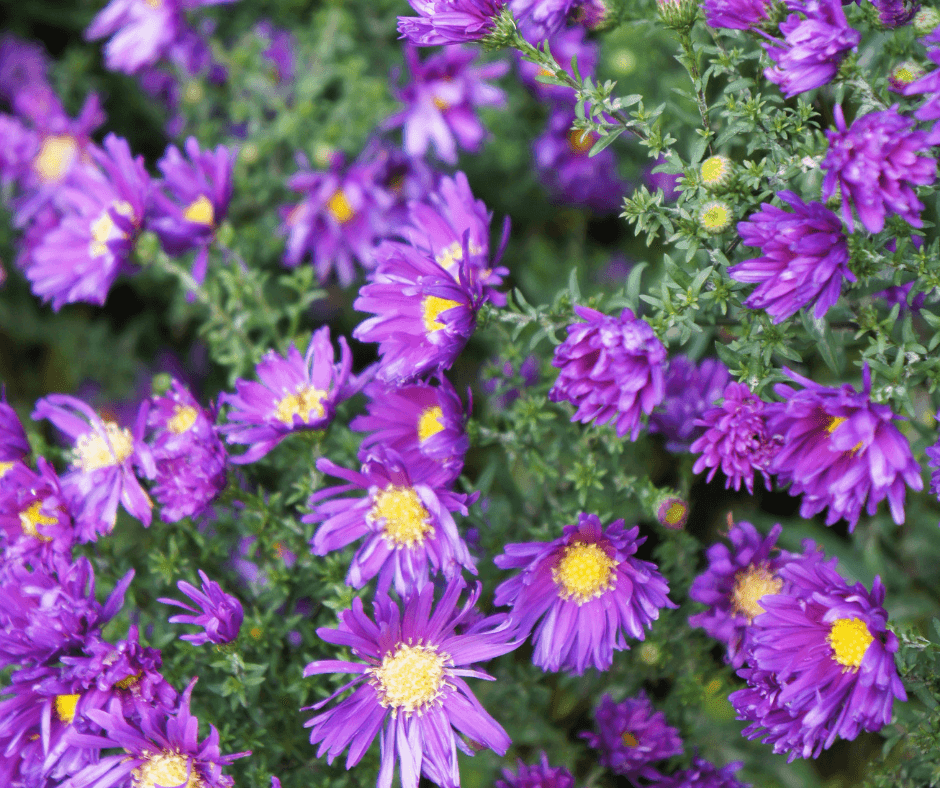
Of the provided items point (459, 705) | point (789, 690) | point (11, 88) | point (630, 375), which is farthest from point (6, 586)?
point (11, 88)

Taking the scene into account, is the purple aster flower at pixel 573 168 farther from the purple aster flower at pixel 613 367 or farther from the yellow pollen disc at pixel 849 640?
the yellow pollen disc at pixel 849 640

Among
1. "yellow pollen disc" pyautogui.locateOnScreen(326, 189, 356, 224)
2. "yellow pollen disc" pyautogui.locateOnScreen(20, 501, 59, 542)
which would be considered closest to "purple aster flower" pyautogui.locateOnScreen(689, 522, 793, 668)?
"yellow pollen disc" pyautogui.locateOnScreen(20, 501, 59, 542)

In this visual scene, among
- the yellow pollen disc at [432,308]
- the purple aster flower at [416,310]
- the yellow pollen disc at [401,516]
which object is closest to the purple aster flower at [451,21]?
the purple aster flower at [416,310]

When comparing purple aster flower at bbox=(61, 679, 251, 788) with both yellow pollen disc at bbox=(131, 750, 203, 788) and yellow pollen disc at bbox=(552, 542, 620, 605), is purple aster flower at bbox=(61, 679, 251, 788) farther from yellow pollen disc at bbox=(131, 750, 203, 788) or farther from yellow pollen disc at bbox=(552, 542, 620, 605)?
yellow pollen disc at bbox=(552, 542, 620, 605)

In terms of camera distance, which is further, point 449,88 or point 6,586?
point 449,88

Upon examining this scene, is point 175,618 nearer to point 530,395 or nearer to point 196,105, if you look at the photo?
point 530,395


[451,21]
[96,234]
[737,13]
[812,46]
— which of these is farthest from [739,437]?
[96,234]
